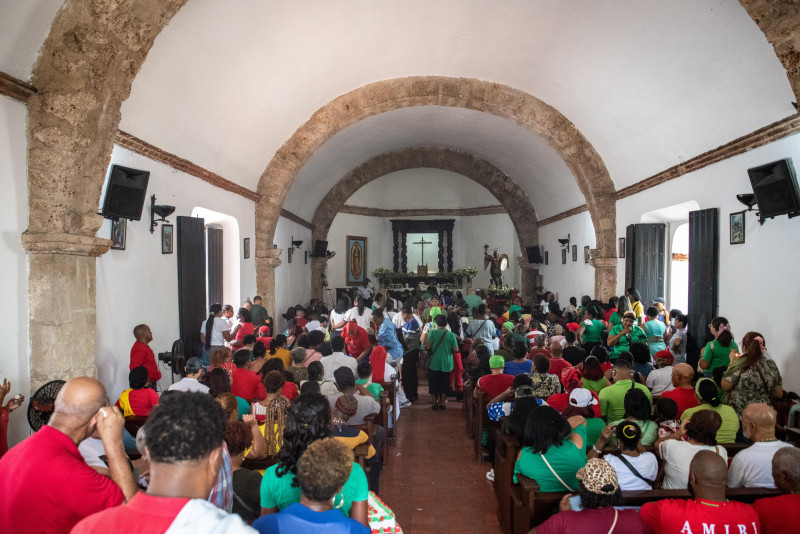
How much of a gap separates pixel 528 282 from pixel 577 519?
16.3 meters

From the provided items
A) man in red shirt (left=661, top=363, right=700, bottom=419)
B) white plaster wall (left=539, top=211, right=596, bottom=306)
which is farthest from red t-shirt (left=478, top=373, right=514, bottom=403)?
white plaster wall (left=539, top=211, right=596, bottom=306)

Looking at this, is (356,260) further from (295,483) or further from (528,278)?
(295,483)

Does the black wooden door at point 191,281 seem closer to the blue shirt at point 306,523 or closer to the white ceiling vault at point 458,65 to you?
the white ceiling vault at point 458,65

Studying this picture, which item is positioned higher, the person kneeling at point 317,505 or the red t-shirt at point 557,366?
the person kneeling at point 317,505

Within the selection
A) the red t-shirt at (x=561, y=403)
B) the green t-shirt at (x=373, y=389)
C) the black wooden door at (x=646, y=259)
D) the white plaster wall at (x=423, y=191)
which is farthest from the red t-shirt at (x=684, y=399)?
the white plaster wall at (x=423, y=191)

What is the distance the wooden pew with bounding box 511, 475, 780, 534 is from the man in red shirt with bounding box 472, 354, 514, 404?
7.31 feet

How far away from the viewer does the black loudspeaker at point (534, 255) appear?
17.7 metres

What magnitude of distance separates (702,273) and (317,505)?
25.0ft

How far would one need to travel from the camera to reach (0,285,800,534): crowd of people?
1.82 meters

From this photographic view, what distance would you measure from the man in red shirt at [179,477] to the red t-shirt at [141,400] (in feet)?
10.4

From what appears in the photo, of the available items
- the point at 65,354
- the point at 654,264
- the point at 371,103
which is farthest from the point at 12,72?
A: the point at 654,264

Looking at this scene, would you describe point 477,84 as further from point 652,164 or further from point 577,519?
point 577,519

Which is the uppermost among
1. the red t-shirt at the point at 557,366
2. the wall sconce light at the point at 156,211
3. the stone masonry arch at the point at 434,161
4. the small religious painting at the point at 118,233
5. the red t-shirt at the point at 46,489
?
the stone masonry arch at the point at 434,161

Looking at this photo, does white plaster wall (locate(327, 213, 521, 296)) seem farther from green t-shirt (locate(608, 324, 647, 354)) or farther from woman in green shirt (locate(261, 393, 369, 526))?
woman in green shirt (locate(261, 393, 369, 526))
